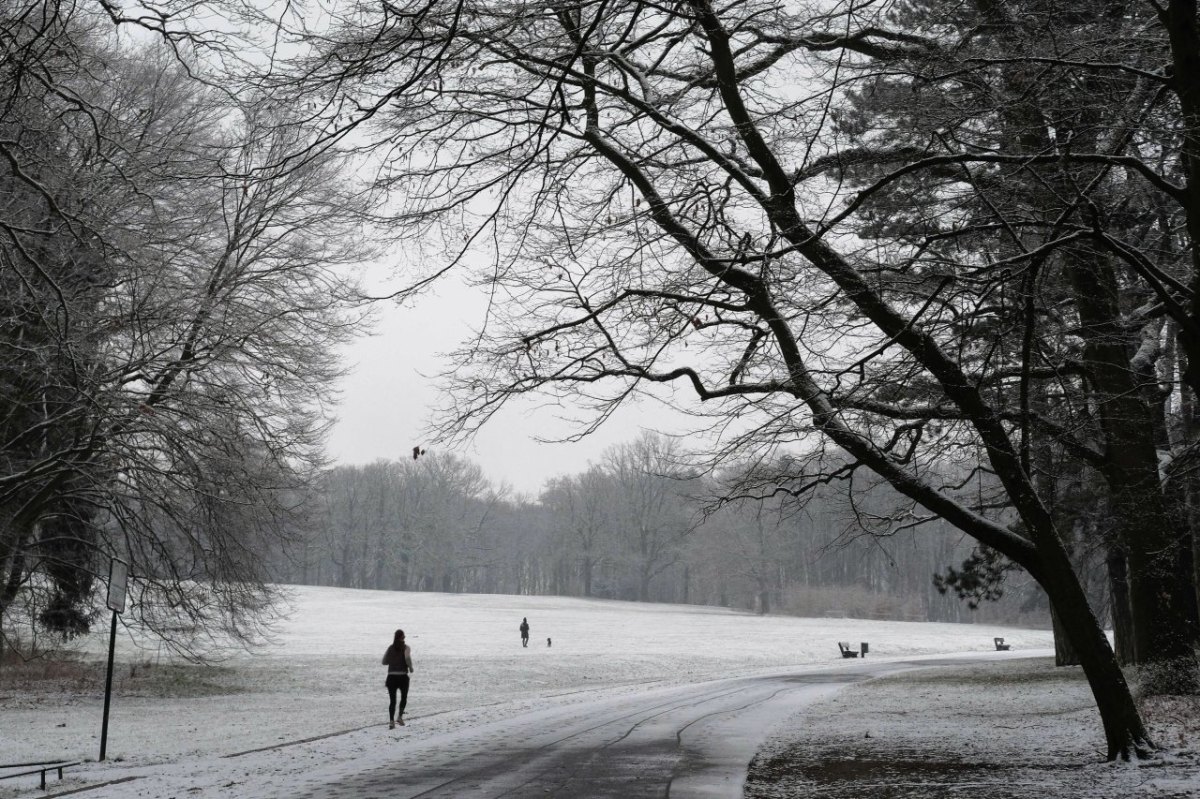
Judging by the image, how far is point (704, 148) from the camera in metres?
10.4

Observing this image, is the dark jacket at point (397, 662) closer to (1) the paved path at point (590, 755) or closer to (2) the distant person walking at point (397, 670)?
(2) the distant person walking at point (397, 670)

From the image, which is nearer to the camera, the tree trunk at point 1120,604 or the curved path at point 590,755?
the curved path at point 590,755

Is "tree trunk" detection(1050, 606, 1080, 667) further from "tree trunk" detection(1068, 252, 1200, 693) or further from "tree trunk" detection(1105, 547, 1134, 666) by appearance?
"tree trunk" detection(1068, 252, 1200, 693)

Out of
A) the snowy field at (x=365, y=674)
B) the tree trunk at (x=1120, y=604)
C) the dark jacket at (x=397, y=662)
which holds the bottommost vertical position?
the snowy field at (x=365, y=674)

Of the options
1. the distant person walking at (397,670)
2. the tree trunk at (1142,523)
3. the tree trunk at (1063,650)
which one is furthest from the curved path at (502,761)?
the tree trunk at (1063,650)

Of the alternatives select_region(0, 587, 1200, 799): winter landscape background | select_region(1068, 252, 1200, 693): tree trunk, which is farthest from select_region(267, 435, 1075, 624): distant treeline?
select_region(1068, 252, 1200, 693): tree trunk

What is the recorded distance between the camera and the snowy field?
14.9 m

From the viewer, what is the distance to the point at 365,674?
31.1 metres

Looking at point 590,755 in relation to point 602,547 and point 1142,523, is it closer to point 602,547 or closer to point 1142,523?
point 1142,523

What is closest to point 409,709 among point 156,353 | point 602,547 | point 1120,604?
point 156,353

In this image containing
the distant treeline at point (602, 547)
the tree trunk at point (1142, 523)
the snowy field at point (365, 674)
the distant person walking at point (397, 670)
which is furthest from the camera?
the distant treeline at point (602, 547)

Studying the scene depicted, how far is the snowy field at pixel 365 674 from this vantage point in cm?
1488

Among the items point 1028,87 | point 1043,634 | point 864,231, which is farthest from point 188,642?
point 1043,634

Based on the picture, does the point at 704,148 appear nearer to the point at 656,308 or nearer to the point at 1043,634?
the point at 656,308
